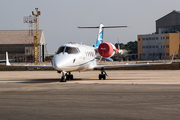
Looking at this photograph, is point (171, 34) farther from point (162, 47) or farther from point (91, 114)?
point (91, 114)

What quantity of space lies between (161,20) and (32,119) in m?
148

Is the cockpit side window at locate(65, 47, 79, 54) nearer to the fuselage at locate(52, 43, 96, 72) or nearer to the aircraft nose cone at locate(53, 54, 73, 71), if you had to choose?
the fuselage at locate(52, 43, 96, 72)

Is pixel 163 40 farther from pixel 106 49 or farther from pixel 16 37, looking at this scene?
pixel 106 49

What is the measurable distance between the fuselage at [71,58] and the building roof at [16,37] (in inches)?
3438

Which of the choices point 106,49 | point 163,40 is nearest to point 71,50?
point 106,49

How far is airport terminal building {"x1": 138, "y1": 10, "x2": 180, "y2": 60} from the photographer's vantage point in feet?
445

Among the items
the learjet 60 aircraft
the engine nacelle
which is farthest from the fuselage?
the engine nacelle

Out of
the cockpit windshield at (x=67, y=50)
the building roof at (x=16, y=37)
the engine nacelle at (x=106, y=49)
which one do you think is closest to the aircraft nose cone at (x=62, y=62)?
the cockpit windshield at (x=67, y=50)

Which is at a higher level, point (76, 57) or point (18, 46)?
point (18, 46)

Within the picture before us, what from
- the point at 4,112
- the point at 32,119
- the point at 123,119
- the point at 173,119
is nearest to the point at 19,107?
the point at 4,112

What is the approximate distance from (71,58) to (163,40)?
117 meters

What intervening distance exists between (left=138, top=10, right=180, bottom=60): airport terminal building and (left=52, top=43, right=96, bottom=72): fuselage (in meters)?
111

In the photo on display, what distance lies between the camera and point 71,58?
81.0 ft

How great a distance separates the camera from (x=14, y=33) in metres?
117
